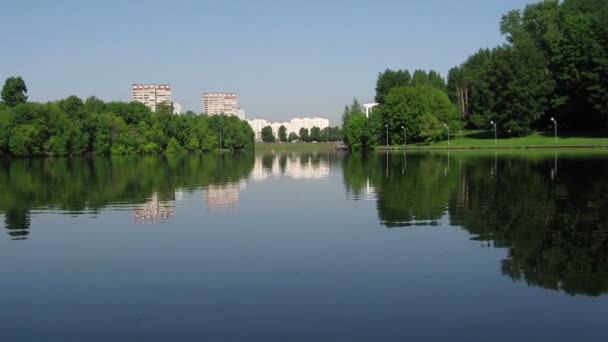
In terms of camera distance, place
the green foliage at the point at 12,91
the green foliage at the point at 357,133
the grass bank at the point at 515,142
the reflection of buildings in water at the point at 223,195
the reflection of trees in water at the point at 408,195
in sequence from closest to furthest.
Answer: the reflection of trees in water at the point at 408,195 → the reflection of buildings in water at the point at 223,195 → the grass bank at the point at 515,142 → the green foliage at the point at 12,91 → the green foliage at the point at 357,133

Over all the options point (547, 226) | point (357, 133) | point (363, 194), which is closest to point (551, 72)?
point (357, 133)

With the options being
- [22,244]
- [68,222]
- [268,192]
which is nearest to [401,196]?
[268,192]

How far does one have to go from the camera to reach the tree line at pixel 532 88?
84188 millimetres

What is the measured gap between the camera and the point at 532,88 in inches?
3533

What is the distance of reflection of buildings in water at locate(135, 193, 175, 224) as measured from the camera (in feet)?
66.7

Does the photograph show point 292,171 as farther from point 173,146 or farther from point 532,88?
point 173,146

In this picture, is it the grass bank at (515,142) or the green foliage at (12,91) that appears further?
the green foliage at (12,91)

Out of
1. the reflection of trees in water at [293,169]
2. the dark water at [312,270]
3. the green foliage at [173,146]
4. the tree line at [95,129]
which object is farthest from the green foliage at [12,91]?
the dark water at [312,270]

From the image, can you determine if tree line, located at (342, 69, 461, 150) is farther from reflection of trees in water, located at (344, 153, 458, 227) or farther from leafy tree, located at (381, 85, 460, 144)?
reflection of trees in water, located at (344, 153, 458, 227)

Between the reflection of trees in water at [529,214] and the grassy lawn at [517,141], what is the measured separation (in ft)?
166

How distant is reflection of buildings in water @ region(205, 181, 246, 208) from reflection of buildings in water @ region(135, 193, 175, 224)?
1682 mm

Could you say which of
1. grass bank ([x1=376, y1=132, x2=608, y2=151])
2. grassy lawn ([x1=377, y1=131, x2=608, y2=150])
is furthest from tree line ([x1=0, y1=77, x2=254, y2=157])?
grassy lawn ([x1=377, y1=131, x2=608, y2=150])

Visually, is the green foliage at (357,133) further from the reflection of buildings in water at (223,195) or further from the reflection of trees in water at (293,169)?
the reflection of buildings in water at (223,195)

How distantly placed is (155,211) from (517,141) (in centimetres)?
7818
